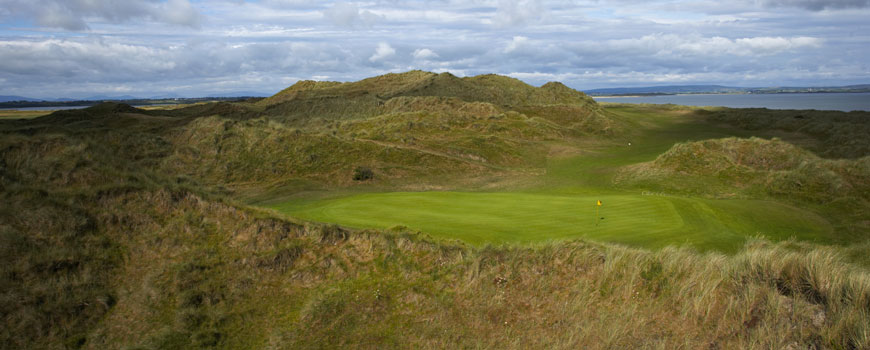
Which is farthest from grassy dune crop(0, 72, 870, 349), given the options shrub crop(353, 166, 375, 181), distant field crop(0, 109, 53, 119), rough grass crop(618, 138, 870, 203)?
distant field crop(0, 109, 53, 119)

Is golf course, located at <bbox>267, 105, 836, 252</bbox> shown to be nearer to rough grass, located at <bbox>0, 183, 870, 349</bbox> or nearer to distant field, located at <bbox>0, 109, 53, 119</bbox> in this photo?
rough grass, located at <bbox>0, 183, 870, 349</bbox>

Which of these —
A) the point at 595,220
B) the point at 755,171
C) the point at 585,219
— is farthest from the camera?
the point at 755,171

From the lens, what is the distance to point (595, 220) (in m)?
14.6

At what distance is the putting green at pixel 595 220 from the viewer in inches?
502

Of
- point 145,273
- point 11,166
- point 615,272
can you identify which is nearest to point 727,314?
point 615,272

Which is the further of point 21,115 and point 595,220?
point 21,115

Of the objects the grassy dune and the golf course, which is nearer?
the grassy dune

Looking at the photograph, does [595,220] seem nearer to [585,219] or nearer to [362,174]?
[585,219]

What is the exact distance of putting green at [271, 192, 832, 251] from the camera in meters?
12.8

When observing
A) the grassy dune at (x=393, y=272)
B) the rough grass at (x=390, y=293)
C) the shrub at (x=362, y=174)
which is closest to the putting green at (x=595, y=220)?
the grassy dune at (x=393, y=272)

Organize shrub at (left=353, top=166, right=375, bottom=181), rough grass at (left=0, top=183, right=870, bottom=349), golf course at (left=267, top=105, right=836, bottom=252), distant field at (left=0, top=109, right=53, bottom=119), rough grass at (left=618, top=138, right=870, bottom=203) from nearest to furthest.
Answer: rough grass at (left=0, top=183, right=870, bottom=349) < golf course at (left=267, top=105, right=836, bottom=252) < rough grass at (left=618, top=138, right=870, bottom=203) < shrub at (left=353, top=166, right=375, bottom=181) < distant field at (left=0, top=109, right=53, bottom=119)

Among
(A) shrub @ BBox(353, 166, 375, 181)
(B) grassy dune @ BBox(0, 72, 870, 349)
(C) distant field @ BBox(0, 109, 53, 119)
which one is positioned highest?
(C) distant field @ BBox(0, 109, 53, 119)

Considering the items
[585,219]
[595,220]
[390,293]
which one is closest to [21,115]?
[585,219]

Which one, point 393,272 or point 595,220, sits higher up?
point 393,272
